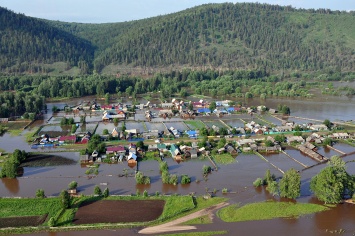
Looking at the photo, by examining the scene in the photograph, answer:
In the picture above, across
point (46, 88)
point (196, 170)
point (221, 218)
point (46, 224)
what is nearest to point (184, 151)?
point (196, 170)

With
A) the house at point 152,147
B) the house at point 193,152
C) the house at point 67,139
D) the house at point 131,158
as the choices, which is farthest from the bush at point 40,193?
the house at point 193,152

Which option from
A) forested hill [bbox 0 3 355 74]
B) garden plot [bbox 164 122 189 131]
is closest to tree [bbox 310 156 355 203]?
garden plot [bbox 164 122 189 131]

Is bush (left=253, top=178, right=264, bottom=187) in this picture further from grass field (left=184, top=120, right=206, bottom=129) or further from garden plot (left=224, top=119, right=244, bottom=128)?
garden plot (left=224, top=119, right=244, bottom=128)

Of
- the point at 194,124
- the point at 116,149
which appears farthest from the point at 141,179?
the point at 194,124

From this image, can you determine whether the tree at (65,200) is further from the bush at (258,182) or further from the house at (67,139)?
the house at (67,139)

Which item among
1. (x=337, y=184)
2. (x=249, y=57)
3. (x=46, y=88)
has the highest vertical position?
(x=249, y=57)

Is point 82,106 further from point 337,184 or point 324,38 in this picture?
point 324,38
